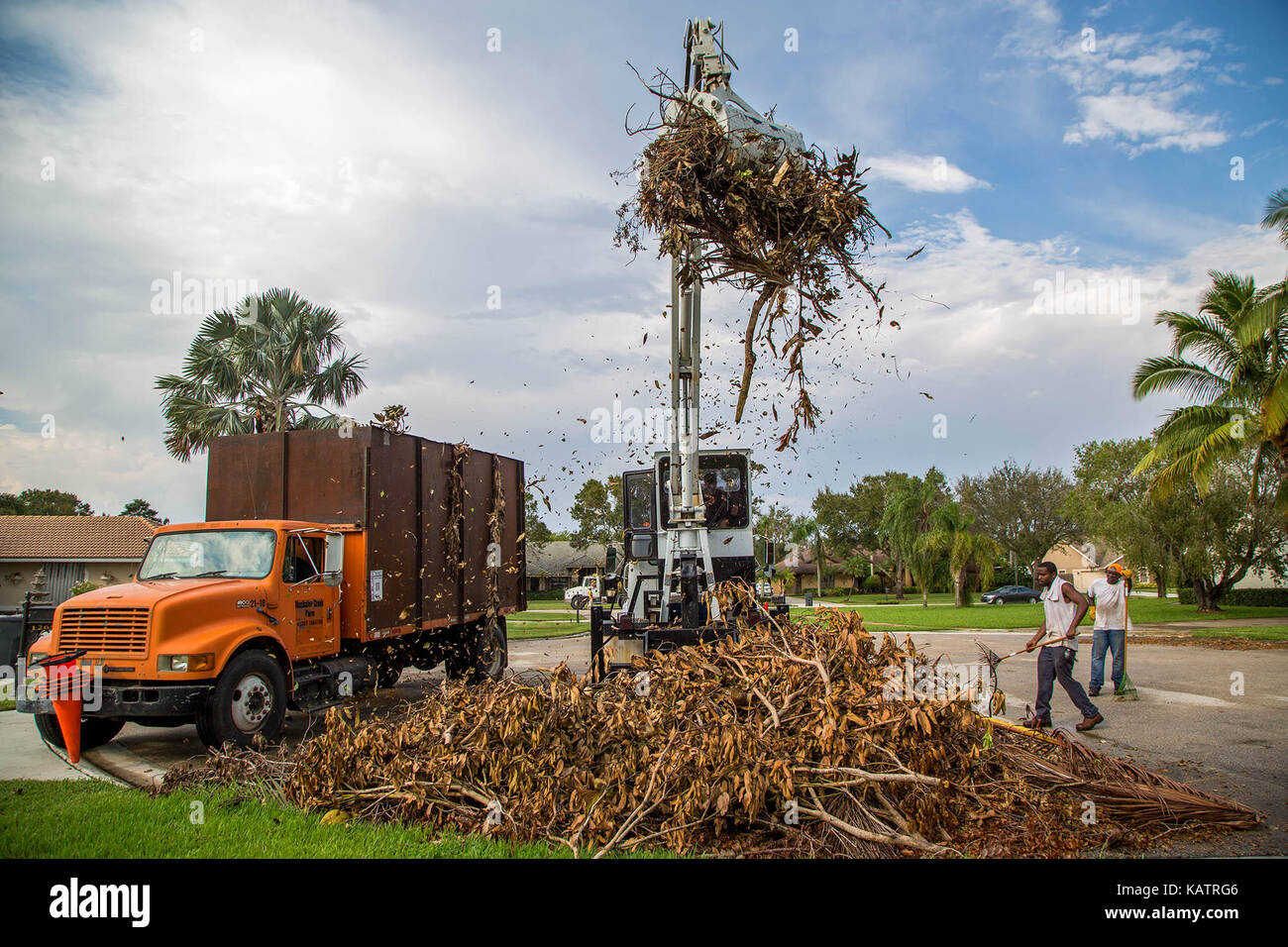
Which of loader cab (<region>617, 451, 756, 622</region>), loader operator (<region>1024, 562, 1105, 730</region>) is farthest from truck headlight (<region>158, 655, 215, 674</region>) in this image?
loader operator (<region>1024, 562, 1105, 730</region>)

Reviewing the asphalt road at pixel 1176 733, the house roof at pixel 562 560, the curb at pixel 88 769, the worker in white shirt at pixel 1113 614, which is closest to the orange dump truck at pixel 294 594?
→ the curb at pixel 88 769

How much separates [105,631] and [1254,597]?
4104 cm

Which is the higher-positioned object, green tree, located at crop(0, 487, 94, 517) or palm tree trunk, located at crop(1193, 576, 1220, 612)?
green tree, located at crop(0, 487, 94, 517)

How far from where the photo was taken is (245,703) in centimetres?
743

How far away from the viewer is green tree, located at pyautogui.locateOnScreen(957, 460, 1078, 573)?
57.7 meters

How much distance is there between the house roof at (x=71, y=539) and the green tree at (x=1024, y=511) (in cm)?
5367

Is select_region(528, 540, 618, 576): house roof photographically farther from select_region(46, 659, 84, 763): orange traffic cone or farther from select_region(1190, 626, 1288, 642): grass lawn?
select_region(46, 659, 84, 763): orange traffic cone

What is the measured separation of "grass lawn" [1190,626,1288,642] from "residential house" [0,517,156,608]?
130 ft

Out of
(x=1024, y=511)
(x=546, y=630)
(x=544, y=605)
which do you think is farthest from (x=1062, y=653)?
(x=1024, y=511)

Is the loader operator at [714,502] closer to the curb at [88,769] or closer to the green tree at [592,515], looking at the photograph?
the curb at [88,769]

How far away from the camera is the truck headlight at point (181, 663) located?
22.7 ft

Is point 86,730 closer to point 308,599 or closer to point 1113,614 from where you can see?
point 308,599
